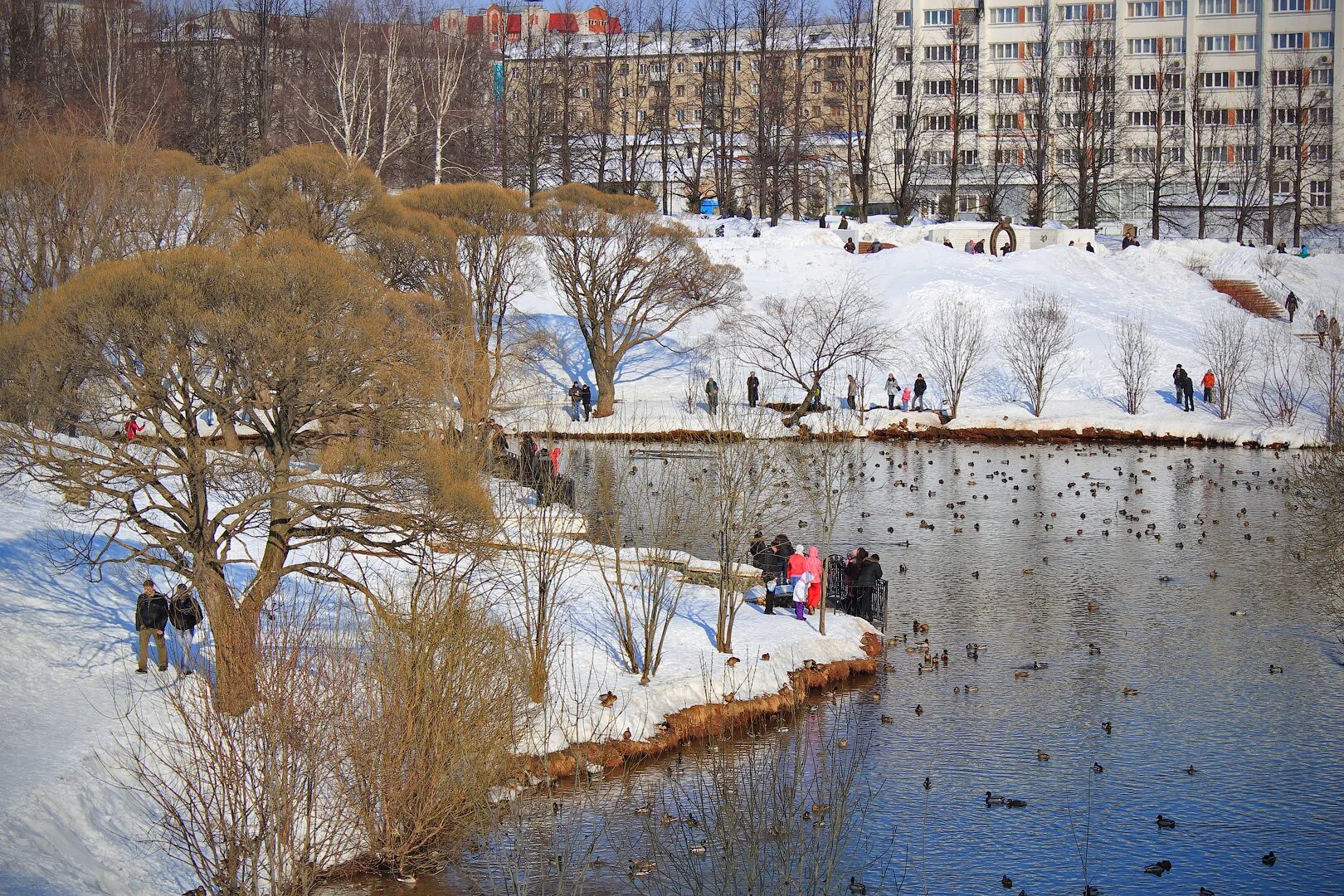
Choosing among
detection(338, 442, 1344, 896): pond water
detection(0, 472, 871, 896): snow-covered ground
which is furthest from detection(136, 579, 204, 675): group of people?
detection(338, 442, 1344, 896): pond water

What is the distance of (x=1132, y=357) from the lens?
5281 centimetres

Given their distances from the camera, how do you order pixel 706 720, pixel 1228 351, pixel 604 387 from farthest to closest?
pixel 1228 351 → pixel 604 387 → pixel 706 720

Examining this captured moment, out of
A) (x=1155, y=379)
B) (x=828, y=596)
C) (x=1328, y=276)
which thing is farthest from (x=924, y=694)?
(x=1328, y=276)

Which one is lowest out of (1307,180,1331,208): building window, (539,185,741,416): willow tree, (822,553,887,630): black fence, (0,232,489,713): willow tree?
(822,553,887,630): black fence

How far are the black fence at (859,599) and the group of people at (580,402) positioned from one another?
2468 centimetres

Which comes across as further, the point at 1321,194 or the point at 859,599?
the point at 1321,194

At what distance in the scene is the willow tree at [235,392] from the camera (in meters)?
16.9

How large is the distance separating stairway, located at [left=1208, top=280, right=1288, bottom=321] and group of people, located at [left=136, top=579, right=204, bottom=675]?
52357mm

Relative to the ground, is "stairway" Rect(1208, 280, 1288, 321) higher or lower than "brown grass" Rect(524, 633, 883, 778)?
higher

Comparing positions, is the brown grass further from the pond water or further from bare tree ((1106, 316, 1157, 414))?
bare tree ((1106, 316, 1157, 414))

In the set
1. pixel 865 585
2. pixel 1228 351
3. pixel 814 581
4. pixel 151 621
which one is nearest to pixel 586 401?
pixel 1228 351

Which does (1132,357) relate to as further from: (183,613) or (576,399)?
(183,613)

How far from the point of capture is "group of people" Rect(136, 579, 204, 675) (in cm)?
1794

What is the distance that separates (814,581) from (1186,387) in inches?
1202
